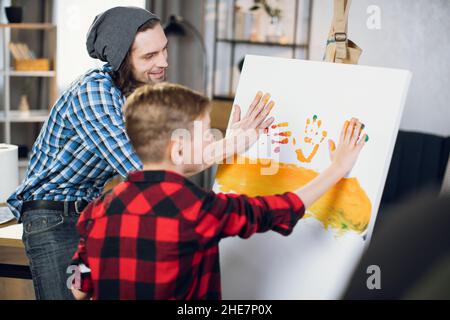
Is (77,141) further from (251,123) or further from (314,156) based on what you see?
(314,156)

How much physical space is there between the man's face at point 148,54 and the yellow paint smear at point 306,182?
12.5 inches

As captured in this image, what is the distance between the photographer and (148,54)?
1653 millimetres

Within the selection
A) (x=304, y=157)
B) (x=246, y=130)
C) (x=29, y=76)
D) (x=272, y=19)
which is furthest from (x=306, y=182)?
(x=29, y=76)

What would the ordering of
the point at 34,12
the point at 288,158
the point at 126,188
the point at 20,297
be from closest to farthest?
the point at 126,188 < the point at 288,158 < the point at 20,297 < the point at 34,12

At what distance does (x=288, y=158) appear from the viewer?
1611mm

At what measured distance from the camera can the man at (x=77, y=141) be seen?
160 cm

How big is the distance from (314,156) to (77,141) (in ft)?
2.02

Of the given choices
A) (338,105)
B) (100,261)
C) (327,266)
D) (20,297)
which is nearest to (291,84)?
(338,105)

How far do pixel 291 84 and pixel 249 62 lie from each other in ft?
0.59

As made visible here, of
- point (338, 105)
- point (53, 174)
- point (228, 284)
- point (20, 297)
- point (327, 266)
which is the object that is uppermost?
point (338, 105)

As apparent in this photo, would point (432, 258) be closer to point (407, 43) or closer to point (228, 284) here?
point (228, 284)

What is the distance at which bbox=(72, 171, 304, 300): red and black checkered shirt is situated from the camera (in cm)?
119

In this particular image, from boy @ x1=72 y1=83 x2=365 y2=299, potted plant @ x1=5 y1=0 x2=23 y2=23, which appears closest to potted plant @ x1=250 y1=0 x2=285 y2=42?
potted plant @ x1=5 y1=0 x2=23 y2=23

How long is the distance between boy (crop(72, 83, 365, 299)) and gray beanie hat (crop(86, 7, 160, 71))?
0.38 metres
